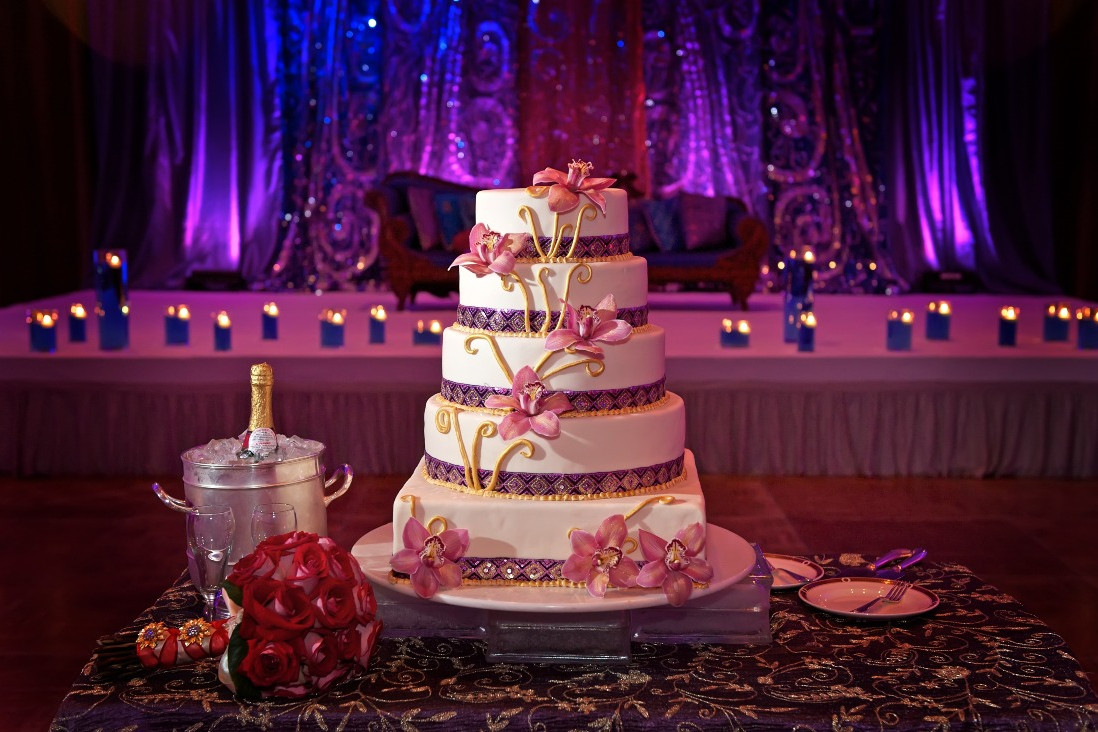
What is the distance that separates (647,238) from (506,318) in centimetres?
553

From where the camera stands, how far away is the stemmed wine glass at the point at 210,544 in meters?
1.77

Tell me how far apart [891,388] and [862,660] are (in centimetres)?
283

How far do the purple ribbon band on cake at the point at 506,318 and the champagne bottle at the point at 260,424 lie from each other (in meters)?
0.32

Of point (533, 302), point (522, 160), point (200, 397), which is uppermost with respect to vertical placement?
point (522, 160)

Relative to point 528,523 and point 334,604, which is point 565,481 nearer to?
point 528,523

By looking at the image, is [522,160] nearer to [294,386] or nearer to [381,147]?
[381,147]

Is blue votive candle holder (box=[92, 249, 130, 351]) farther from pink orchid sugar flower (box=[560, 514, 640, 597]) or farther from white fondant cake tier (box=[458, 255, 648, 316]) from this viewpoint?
pink orchid sugar flower (box=[560, 514, 640, 597])

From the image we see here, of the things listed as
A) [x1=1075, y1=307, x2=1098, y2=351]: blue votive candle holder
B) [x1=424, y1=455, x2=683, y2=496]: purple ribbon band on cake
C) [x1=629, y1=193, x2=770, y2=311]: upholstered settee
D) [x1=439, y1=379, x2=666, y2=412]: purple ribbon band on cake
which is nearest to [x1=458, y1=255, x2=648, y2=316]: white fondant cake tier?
[x1=439, y1=379, x2=666, y2=412]: purple ribbon band on cake

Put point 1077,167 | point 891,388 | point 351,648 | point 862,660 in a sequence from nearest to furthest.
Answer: point 351,648
point 862,660
point 891,388
point 1077,167

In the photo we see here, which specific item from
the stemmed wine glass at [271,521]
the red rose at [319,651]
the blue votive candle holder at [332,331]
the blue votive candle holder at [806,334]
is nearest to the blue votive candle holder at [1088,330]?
the blue votive candle holder at [806,334]

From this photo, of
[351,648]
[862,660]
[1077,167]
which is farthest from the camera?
[1077,167]

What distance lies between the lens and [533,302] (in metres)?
1.90

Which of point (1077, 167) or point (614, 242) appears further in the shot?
point (1077, 167)

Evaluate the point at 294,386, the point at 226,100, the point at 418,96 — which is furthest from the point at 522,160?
the point at 294,386
